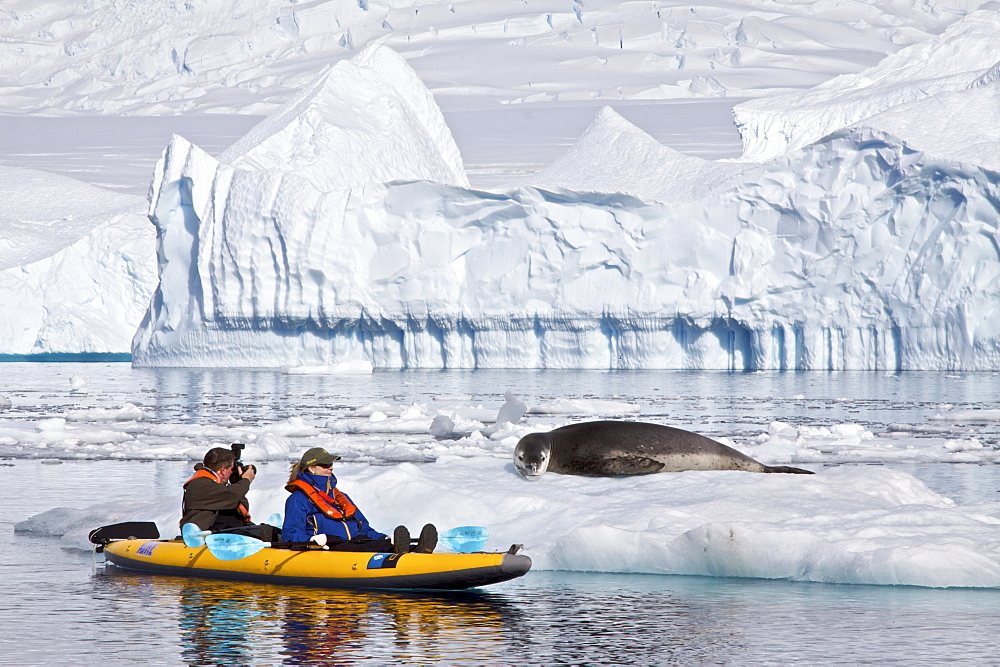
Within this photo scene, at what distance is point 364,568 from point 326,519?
46 centimetres

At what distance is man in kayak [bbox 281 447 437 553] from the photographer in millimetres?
6410

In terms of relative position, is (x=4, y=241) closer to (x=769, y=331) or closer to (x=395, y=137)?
(x=395, y=137)

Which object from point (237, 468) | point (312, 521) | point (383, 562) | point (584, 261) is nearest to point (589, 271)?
point (584, 261)

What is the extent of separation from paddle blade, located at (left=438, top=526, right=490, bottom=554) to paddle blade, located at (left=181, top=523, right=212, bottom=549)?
142 cm

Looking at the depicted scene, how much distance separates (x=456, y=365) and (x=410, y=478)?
1082 inches

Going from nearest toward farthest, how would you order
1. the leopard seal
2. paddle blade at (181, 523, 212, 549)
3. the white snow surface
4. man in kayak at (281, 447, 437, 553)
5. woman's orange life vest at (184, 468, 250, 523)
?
man in kayak at (281, 447, 437, 553), paddle blade at (181, 523, 212, 549), woman's orange life vest at (184, 468, 250, 523), the leopard seal, the white snow surface

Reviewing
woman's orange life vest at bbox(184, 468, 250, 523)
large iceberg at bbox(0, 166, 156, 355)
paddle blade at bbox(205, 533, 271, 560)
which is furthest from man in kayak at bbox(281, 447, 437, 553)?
large iceberg at bbox(0, 166, 156, 355)

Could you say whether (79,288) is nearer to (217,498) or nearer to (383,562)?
(217,498)

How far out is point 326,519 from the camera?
6.64m

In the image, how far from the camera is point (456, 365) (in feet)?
117

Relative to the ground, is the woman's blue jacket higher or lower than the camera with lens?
lower

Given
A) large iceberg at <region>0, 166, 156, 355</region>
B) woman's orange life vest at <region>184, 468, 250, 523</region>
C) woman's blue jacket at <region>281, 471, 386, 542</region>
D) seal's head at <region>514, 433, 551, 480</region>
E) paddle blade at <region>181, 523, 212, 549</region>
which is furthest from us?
large iceberg at <region>0, 166, 156, 355</region>

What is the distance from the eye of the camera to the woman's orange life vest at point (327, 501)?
649 centimetres

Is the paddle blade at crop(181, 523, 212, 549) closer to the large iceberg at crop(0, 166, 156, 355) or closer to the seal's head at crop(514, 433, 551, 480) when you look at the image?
the seal's head at crop(514, 433, 551, 480)
